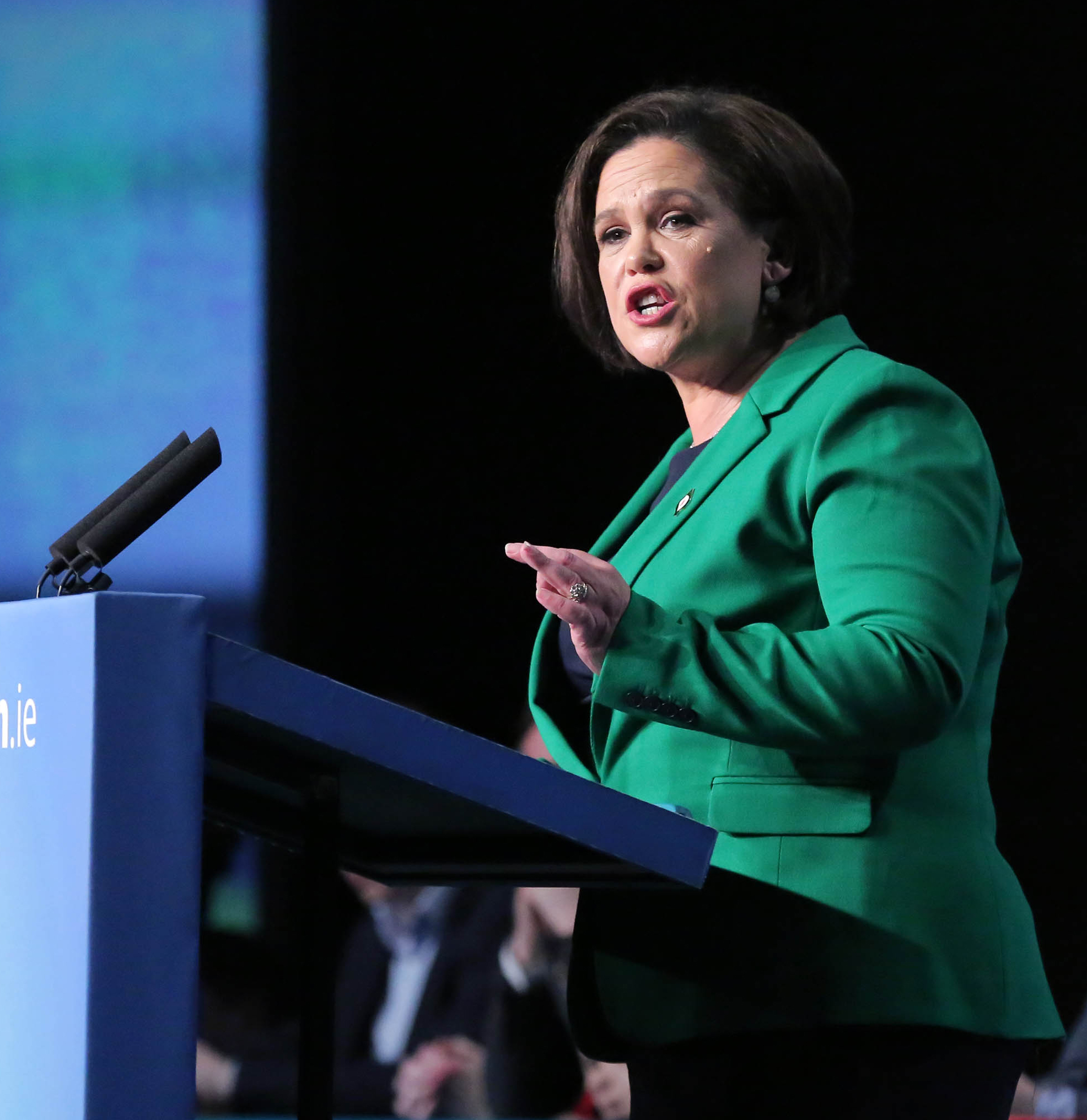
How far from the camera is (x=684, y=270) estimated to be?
1377mm

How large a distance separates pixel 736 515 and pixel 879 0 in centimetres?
339

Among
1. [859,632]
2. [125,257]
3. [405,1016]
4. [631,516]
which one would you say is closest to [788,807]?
[859,632]

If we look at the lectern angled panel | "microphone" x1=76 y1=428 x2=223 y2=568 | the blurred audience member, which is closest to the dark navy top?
"microphone" x1=76 y1=428 x2=223 y2=568

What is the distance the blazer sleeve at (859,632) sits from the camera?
1023 mm

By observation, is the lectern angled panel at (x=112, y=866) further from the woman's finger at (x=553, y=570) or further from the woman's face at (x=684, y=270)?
the woman's face at (x=684, y=270)

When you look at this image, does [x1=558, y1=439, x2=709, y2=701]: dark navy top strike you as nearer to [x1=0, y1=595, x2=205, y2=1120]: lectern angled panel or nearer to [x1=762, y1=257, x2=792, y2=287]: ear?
[x1=762, y1=257, x2=792, y2=287]: ear

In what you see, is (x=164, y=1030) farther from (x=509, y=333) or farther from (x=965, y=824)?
(x=509, y=333)

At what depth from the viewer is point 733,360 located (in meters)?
1.41

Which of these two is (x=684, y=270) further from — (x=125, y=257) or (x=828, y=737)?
(x=125, y=257)

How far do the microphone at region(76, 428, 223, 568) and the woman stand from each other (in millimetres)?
222

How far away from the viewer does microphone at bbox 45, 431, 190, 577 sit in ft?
3.15

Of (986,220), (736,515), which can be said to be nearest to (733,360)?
(736,515)

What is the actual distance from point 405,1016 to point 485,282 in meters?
1.99

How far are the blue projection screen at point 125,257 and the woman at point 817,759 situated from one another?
3313 millimetres
